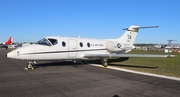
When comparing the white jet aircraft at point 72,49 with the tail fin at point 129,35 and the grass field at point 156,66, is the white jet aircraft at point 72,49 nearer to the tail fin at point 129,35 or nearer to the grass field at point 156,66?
the tail fin at point 129,35

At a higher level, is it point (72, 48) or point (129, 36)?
point (129, 36)

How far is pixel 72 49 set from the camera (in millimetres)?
14773

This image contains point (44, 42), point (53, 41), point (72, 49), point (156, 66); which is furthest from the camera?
point (156, 66)

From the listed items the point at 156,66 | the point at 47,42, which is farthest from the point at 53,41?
the point at 156,66

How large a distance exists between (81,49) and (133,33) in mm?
8253

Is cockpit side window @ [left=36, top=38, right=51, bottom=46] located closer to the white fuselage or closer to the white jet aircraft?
the white jet aircraft

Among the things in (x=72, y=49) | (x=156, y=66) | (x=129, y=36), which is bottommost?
(x=156, y=66)

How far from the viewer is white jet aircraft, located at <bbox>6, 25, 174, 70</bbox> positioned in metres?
12.2

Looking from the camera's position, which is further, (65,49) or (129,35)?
(129,35)

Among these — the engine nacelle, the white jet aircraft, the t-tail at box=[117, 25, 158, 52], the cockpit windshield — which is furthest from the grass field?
the cockpit windshield

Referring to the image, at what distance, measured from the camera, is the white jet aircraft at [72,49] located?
39.9 feet

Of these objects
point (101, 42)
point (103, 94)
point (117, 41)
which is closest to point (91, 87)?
point (103, 94)

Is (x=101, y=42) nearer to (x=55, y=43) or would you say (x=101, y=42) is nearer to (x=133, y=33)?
(x=133, y=33)

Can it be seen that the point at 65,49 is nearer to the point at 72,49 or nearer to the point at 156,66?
the point at 72,49
